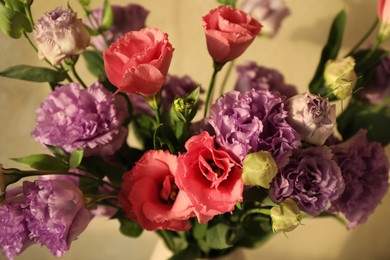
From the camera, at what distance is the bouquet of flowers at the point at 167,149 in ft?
1.35

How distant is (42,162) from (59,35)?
4.7 inches

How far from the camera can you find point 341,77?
1.51 feet

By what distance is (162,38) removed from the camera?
1.35ft

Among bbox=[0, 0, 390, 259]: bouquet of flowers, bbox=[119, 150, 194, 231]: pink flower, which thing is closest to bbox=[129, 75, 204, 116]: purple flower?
bbox=[0, 0, 390, 259]: bouquet of flowers

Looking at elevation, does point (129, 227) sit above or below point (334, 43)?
below

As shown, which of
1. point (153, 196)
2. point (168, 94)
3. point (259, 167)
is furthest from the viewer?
point (168, 94)

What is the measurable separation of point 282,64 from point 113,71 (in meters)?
0.47

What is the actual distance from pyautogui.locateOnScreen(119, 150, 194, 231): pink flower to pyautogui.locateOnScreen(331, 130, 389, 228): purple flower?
166 mm

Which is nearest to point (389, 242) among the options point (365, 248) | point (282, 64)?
point (365, 248)

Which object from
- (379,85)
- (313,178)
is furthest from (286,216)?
(379,85)

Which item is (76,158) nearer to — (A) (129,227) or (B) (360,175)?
(A) (129,227)

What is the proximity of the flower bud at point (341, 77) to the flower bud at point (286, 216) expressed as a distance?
110 mm

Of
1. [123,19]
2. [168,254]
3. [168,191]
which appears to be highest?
[123,19]

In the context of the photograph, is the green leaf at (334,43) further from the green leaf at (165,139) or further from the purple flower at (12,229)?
the purple flower at (12,229)
